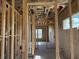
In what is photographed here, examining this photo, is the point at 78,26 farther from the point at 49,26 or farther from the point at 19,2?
the point at 49,26

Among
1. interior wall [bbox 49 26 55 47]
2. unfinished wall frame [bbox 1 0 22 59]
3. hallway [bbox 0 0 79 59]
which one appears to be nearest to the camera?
unfinished wall frame [bbox 1 0 22 59]

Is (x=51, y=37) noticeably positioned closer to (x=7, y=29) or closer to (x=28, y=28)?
(x=28, y=28)

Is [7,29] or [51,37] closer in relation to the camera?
[7,29]

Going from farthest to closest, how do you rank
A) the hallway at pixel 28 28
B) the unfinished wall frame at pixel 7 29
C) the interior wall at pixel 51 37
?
the interior wall at pixel 51 37 < the hallway at pixel 28 28 < the unfinished wall frame at pixel 7 29

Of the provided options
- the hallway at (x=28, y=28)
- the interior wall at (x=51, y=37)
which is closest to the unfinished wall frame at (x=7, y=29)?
the hallway at (x=28, y=28)

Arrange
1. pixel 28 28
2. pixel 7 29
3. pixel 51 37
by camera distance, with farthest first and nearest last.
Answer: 1. pixel 51 37
2. pixel 28 28
3. pixel 7 29

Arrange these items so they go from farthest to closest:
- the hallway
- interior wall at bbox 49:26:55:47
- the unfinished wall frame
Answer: interior wall at bbox 49:26:55:47
the hallway
the unfinished wall frame

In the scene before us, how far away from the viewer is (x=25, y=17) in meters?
4.82

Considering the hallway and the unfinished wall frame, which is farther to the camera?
the hallway

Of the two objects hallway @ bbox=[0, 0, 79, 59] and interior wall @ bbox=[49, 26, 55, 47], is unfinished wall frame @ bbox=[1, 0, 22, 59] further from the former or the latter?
interior wall @ bbox=[49, 26, 55, 47]

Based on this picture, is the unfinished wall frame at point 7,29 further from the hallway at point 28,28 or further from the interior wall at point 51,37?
the interior wall at point 51,37

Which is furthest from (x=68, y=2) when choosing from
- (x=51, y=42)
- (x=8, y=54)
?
(x=51, y=42)

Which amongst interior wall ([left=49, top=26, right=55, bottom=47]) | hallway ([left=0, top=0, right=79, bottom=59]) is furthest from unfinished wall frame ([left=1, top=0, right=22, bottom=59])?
interior wall ([left=49, top=26, right=55, bottom=47])

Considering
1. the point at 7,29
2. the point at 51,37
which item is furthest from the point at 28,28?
the point at 51,37
